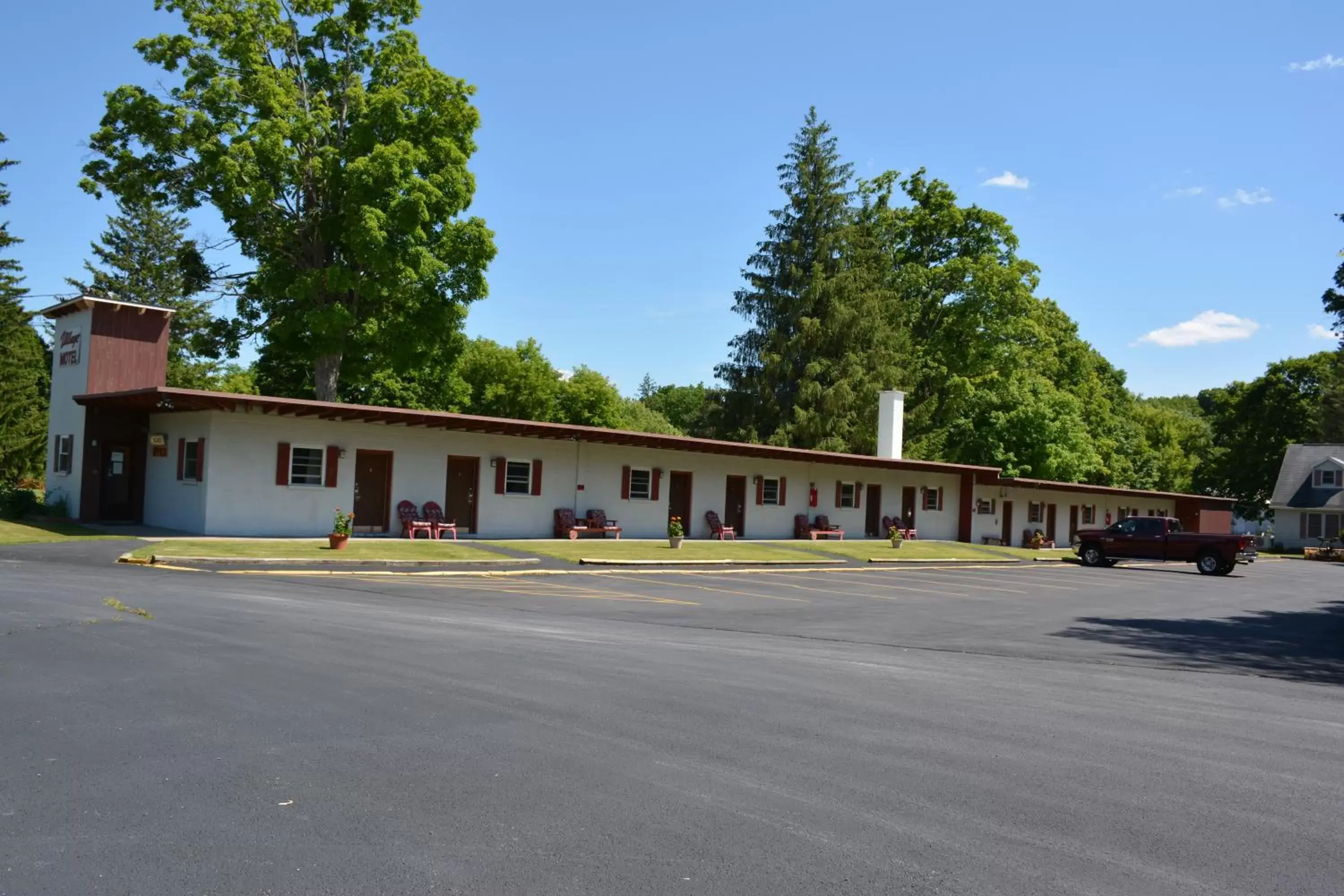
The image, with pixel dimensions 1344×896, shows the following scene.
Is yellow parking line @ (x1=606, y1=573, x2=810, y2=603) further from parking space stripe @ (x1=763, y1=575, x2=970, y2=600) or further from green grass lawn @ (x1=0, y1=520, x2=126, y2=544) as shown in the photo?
green grass lawn @ (x1=0, y1=520, x2=126, y2=544)

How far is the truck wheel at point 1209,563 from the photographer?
36.0 m

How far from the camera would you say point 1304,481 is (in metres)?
65.7

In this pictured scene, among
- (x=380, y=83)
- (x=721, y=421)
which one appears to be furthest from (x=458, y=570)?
(x=721, y=421)

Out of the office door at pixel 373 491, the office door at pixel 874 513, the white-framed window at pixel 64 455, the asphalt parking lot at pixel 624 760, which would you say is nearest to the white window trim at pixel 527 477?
the office door at pixel 373 491

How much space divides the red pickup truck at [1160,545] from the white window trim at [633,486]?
16.8m

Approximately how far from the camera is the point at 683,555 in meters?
28.5

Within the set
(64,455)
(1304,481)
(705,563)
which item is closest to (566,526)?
(705,563)

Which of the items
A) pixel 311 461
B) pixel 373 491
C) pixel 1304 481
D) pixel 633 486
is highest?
pixel 1304 481

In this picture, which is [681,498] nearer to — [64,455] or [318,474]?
[318,474]

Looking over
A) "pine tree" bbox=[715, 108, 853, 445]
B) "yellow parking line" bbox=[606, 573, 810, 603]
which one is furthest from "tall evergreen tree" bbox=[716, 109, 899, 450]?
"yellow parking line" bbox=[606, 573, 810, 603]

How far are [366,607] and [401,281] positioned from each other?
22683 mm

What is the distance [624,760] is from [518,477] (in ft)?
81.3

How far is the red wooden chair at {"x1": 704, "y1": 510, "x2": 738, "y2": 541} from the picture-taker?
3581cm

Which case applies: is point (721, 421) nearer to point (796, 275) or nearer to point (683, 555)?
point (796, 275)
